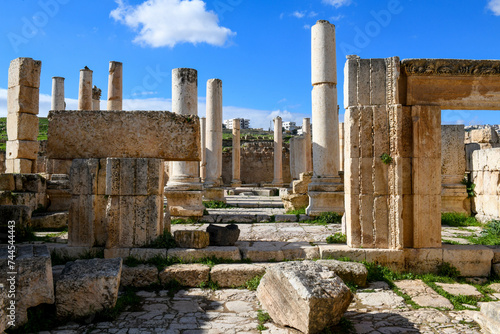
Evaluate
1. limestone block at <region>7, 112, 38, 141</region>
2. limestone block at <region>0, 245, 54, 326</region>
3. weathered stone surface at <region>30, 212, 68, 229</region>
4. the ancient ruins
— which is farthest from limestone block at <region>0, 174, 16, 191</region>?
limestone block at <region>0, 245, 54, 326</region>

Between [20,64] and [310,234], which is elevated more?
[20,64]

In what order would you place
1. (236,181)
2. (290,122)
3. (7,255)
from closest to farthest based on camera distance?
1. (7,255)
2. (236,181)
3. (290,122)

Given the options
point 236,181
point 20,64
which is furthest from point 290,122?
point 20,64

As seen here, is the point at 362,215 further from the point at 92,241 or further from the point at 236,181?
the point at 236,181

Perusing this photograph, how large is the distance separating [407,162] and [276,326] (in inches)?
133

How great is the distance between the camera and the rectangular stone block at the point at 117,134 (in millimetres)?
6125

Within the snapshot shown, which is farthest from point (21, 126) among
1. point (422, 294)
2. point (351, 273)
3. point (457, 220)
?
point (457, 220)

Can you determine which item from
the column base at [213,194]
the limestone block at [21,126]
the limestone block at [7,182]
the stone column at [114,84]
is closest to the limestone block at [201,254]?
the limestone block at [7,182]

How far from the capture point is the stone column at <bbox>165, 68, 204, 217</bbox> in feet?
34.5

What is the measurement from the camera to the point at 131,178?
19.2 ft

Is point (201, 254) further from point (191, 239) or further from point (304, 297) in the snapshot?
point (304, 297)

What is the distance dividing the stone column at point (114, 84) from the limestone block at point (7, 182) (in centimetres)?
680

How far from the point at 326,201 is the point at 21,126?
11.1 m

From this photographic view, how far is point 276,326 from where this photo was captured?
408cm
